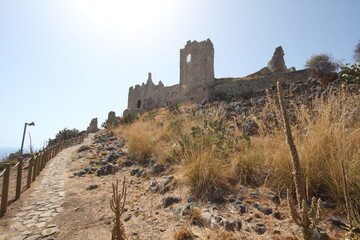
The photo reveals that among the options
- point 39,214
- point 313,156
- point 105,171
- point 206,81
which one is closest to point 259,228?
point 313,156

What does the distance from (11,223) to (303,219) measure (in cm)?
363

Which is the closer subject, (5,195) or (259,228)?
(259,228)

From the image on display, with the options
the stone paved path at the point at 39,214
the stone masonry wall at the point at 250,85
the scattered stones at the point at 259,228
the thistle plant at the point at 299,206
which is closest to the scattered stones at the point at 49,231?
the stone paved path at the point at 39,214

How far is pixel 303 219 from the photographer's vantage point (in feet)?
3.11

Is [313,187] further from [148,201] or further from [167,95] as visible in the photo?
[167,95]

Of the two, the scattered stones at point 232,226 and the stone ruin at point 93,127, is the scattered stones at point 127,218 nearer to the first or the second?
the scattered stones at point 232,226

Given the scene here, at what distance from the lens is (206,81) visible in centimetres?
2091

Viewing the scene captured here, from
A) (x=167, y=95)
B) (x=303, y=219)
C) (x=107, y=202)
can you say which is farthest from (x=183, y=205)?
(x=167, y=95)

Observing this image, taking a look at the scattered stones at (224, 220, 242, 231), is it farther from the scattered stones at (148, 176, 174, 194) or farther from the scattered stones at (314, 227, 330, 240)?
the scattered stones at (148, 176, 174, 194)

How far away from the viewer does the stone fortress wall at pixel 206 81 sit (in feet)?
52.7

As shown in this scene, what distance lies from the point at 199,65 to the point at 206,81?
2.10 metres

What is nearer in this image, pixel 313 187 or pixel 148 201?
pixel 313 187

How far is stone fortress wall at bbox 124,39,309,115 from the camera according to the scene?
52.7 feet

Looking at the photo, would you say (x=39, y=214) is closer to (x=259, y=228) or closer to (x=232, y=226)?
(x=232, y=226)
